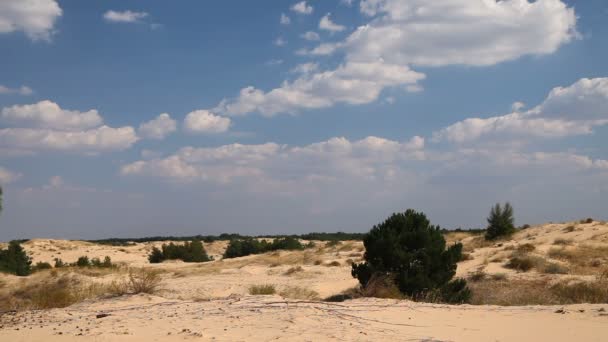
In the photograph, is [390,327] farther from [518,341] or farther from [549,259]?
[549,259]

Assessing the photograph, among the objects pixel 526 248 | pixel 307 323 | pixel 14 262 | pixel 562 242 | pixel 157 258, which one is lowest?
pixel 157 258

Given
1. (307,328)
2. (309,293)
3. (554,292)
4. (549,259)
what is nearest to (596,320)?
(307,328)

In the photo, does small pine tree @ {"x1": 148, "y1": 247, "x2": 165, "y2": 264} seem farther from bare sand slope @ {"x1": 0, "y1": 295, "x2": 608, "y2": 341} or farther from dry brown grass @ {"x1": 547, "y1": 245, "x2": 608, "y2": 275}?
bare sand slope @ {"x1": 0, "y1": 295, "x2": 608, "y2": 341}

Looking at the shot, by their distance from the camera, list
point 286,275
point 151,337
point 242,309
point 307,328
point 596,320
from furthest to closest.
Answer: point 286,275 < point 242,309 < point 596,320 < point 307,328 < point 151,337

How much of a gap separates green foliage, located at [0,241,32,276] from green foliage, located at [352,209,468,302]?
843 inches

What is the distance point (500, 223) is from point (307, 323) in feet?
104

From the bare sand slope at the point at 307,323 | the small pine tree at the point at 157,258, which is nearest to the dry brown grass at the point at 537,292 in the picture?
the bare sand slope at the point at 307,323

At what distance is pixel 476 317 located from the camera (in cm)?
918

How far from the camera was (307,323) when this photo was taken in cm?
786

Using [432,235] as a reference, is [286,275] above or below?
below

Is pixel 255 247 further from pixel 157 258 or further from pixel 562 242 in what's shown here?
pixel 562 242

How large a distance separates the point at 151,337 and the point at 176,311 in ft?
7.40

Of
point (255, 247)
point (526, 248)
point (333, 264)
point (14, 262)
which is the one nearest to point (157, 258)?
point (255, 247)

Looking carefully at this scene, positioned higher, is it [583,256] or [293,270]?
[583,256]
